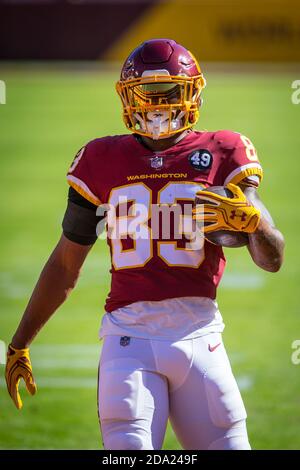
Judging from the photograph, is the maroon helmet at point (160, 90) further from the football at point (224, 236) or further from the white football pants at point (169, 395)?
the white football pants at point (169, 395)

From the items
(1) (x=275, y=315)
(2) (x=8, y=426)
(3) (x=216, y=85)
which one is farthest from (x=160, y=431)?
(3) (x=216, y=85)

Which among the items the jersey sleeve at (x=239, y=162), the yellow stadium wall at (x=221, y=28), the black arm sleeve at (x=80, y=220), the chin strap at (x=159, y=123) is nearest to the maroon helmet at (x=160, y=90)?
the chin strap at (x=159, y=123)

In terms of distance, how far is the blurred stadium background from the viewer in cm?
609

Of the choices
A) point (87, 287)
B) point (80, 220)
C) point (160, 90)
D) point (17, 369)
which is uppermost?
point (160, 90)

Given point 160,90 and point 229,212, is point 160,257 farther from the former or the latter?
point 160,90

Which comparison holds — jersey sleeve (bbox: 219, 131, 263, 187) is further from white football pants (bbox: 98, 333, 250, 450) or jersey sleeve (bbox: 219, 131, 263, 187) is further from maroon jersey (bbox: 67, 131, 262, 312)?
white football pants (bbox: 98, 333, 250, 450)

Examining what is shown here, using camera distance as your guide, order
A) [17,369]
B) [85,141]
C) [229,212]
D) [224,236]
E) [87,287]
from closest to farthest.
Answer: [229,212], [224,236], [17,369], [87,287], [85,141]

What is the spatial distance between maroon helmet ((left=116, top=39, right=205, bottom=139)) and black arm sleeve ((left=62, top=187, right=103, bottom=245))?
14.3 inches

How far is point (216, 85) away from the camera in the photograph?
72.4ft

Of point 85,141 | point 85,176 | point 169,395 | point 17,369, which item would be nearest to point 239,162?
point 85,176

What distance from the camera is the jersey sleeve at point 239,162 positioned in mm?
3584

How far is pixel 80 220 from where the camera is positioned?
378 cm

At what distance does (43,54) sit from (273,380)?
17754 mm

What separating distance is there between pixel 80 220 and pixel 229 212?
0.73 metres
